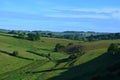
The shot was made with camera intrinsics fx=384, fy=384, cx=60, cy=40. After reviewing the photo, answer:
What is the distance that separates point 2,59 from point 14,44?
62.0 metres

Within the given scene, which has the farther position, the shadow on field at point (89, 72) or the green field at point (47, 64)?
the green field at point (47, 64)

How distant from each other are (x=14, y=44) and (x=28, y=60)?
5510 centimetres

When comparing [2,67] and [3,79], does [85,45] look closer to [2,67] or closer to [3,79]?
[2,67]

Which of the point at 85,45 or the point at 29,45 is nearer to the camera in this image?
the point at 85,45

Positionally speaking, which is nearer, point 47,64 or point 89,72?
point 89,72

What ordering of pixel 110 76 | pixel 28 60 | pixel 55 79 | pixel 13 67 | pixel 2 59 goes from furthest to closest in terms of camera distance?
1. pixel 28 60
2. pixel 2 59
3. pixel 13 67
4. pixel 55 79
5. pixel 110 76

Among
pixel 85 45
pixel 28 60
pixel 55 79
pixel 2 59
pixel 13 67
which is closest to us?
pixel 55 79

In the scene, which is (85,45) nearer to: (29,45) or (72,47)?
(72,47)

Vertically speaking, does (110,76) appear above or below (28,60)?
above

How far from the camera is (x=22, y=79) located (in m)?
70.8

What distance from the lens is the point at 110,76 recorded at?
32500 mm

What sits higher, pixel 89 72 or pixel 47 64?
pixel 89 72

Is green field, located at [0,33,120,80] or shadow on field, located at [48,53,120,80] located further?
green field, located at [0,33,120,80]

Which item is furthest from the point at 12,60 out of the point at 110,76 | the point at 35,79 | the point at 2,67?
the point at 110,76
